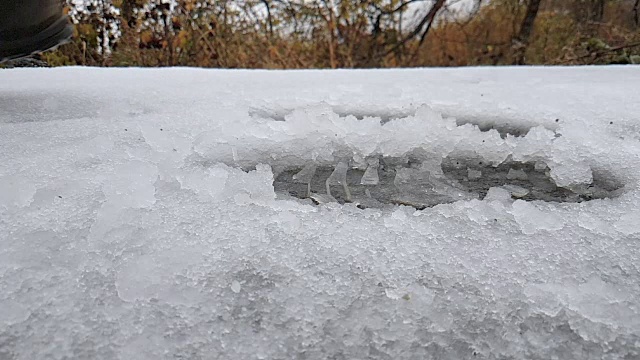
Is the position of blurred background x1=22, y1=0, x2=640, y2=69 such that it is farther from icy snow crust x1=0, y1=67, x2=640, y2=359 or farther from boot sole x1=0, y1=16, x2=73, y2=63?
icy snow crust x1=0, y1=67, x2=640, y2=359

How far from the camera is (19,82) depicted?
4.17 ft

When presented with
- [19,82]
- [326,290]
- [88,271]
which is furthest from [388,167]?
[19,82]

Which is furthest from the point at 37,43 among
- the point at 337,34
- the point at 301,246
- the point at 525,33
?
the point at 525,33

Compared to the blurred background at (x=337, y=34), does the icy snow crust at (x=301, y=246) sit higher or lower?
lower

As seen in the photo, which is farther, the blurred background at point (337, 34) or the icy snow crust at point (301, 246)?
the blurred background at point (337, 34)

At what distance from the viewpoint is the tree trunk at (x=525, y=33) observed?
500 cm

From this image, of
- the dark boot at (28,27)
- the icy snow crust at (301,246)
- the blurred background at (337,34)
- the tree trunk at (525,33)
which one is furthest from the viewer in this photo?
the tree trunk at (525,33)

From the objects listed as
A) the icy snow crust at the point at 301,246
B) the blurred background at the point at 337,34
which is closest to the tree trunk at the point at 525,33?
the blurred background at the point at 337,34

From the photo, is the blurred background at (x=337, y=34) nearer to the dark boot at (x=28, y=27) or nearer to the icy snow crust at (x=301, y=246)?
the dark boot at (x=28, y=27)

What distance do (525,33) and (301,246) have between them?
5457 mm

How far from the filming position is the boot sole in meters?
1.04

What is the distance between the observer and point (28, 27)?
104cm

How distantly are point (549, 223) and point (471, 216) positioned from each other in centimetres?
9

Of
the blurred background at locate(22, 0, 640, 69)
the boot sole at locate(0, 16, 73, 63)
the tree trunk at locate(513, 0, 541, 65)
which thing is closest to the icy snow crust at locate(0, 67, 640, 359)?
the boot sole at locate(0, 16, 73, 63)
